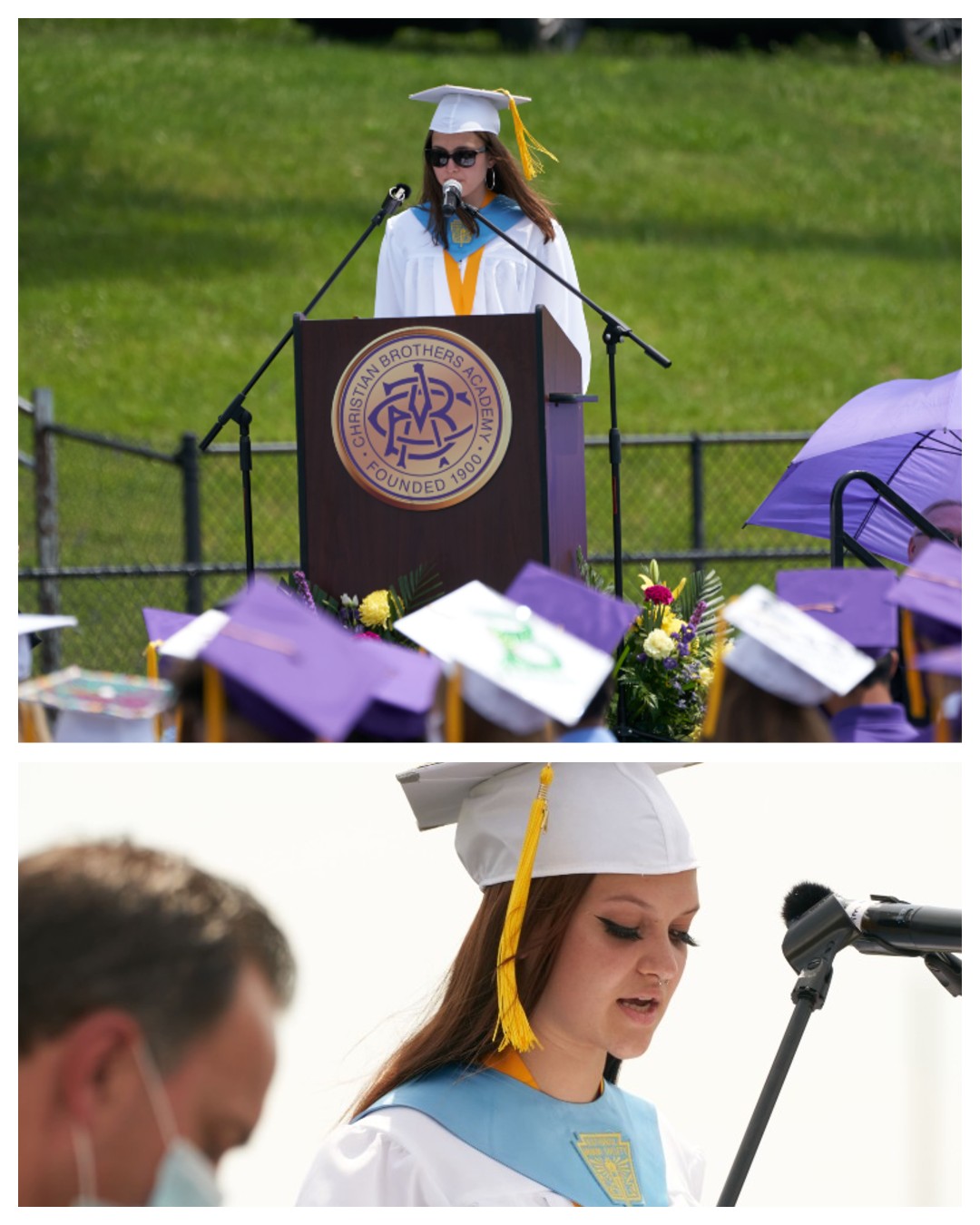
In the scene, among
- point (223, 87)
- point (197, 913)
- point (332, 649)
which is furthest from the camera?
point (223, 87)

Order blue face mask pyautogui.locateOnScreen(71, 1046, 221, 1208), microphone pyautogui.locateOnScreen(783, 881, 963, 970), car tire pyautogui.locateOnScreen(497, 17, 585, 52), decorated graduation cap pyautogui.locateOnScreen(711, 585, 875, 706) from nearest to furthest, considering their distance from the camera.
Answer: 1. blue face mask pyautogui.locateOnScreen(71, 1046, 221, 1208)
2. microphone pyautogui.locateOnScreen(783, 881, 963, 970)
3. decorated graduation cap pyautogui.locateOnScreen(711, 585, 875, 706)
4. car tire pyautogui.locateOnScreen(497, 17, 585, 52)

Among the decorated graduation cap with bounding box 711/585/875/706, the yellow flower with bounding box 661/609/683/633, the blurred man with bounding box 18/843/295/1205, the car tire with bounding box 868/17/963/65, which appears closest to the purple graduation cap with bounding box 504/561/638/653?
the decorated graduation cap with bounding box 711/585/875/706

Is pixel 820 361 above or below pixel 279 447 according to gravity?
above

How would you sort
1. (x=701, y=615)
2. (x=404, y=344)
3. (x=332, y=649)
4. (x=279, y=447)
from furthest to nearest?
(x=279, y=447), (x=701, y=615), (x=404, y=344), (x=332, y=649)

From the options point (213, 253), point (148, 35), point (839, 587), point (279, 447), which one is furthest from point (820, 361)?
point (839, 587)

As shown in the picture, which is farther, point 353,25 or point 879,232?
point 353,25

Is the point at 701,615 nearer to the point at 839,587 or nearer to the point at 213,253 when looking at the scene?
the point at 839,587

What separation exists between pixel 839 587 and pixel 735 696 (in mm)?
270

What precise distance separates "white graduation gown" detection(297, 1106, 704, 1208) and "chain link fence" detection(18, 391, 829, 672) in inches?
227

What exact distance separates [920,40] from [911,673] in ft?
65.6

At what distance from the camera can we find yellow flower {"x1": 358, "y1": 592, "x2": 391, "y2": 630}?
12.4 feet

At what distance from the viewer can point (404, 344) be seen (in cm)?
367

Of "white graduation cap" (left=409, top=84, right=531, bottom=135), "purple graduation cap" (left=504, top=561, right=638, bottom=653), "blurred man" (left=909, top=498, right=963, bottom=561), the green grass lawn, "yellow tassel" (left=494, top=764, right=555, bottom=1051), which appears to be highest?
the green grass lawn

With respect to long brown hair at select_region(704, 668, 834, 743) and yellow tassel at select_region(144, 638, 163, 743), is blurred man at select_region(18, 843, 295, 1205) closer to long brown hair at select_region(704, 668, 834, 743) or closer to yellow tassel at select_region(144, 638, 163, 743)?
yellow tassel at select_region(144, 638, 163, 743)
